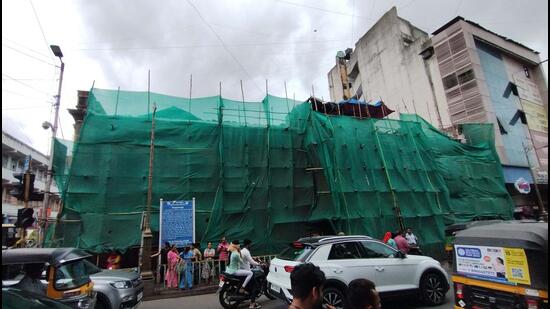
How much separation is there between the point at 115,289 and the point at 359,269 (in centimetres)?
517

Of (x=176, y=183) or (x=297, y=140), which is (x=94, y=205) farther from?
(x=297, y=140)

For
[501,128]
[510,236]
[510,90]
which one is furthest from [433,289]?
[510,90]

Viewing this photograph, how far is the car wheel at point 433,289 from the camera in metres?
6.94

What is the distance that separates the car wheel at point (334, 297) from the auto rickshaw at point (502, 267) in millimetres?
A: 2149

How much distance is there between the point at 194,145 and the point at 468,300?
11.4 meters

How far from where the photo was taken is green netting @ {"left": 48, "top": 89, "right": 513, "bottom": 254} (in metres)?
11.9

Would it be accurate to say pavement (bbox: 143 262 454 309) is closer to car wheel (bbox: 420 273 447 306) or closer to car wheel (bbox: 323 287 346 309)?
car wheel (bbox: 420 273 447 306)

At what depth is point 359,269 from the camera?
21.2ft

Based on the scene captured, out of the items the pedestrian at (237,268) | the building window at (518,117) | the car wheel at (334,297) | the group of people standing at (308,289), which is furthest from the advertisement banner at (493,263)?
the building window at (518,117)

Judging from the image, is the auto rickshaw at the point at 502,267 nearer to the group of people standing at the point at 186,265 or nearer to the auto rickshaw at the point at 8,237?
the group of people standing at the point at 186,265

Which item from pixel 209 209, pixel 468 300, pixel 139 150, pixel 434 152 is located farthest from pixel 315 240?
pixel 434 152

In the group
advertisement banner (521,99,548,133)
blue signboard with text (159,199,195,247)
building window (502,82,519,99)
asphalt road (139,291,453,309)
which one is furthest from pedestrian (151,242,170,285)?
advertisement banner (521,99,548,133)

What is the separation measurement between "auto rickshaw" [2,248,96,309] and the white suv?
11.8 feet

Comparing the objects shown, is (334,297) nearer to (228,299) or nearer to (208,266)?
(228,299)
